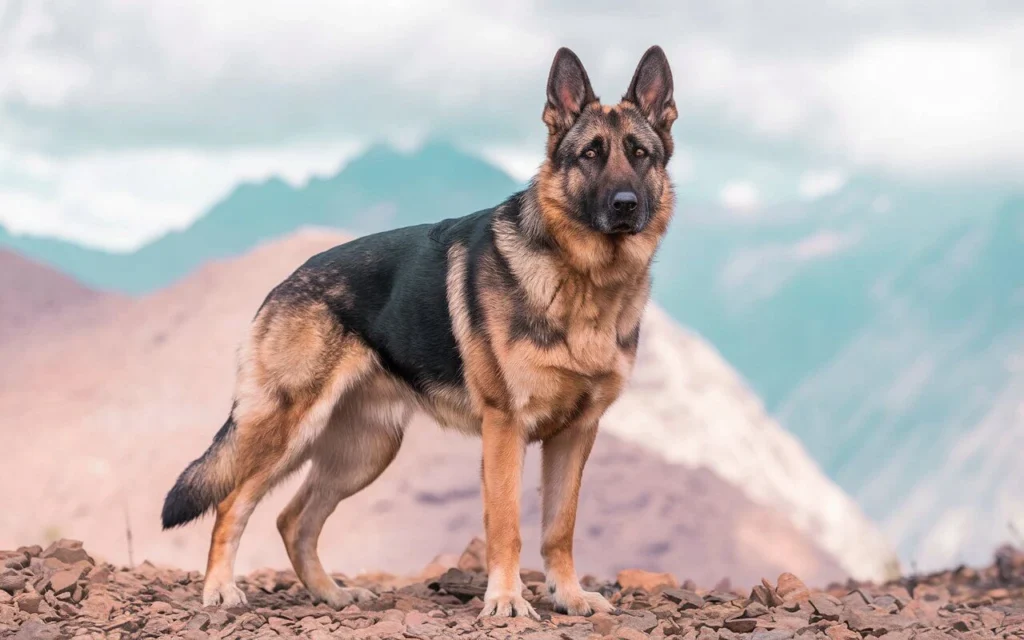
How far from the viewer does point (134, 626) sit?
20.6ft

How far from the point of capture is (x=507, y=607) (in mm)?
6168

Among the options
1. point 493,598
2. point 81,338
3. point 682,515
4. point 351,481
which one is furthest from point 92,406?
point 493,598

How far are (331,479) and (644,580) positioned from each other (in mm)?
2317

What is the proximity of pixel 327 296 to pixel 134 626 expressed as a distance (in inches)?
86.9

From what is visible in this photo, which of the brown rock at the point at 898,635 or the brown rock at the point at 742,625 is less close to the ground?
the brown rock at the point at 742,625

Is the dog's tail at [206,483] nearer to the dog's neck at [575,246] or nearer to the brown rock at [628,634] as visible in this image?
the dog's neck at [575,246]

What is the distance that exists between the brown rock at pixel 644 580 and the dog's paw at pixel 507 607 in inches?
70.8

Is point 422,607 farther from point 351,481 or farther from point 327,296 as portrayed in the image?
point 327,296

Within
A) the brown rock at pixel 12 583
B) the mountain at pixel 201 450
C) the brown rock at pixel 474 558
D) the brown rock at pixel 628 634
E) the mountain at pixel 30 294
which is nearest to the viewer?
the brown rock at pixel 628 634

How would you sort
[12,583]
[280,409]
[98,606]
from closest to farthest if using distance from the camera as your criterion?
[98,606] → [12,583] → [280,409]

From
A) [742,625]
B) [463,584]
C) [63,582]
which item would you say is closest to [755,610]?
[742,625]

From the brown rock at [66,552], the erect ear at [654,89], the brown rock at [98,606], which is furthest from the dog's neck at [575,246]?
the brown rock at [66,552]

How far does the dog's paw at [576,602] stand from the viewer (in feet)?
21.3

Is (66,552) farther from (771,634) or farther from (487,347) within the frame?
(771,634)
